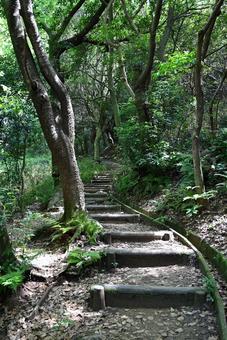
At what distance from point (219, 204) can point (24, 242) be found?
354cm

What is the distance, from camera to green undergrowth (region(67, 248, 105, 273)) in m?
5.18

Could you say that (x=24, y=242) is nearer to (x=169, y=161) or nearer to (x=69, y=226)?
(x=69, y=226)

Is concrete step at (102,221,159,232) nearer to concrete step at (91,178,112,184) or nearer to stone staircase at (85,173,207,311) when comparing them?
stone staircase at (85,173,207,311)

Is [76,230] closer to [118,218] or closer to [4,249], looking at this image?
[4,249]

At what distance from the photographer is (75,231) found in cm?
A: 630

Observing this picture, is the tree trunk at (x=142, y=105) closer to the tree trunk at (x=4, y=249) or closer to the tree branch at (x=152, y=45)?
the tree branch at (x=152, y=45)

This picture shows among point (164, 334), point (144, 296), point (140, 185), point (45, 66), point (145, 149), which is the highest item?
point (45, 66)

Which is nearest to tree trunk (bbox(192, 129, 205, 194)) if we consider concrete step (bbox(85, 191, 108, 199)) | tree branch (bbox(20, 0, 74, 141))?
tree branch (bbox(20, 0, 74, 141))

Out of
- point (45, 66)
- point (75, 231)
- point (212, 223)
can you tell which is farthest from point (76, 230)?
point (45, 66)

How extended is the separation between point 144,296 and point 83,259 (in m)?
1.27

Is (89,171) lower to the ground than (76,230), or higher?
higher

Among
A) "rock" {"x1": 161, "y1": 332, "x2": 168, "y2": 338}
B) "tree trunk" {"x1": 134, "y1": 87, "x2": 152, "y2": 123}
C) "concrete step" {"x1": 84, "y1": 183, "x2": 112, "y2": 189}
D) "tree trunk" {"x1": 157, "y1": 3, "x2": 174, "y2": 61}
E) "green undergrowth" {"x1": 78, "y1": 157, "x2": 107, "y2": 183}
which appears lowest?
"rock" {"x1": 161, "y1": 332, "x2": 168, "y2": 338}

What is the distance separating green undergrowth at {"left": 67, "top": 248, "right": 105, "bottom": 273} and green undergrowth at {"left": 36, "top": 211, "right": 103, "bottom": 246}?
2.68ft

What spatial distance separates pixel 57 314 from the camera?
4215mm
